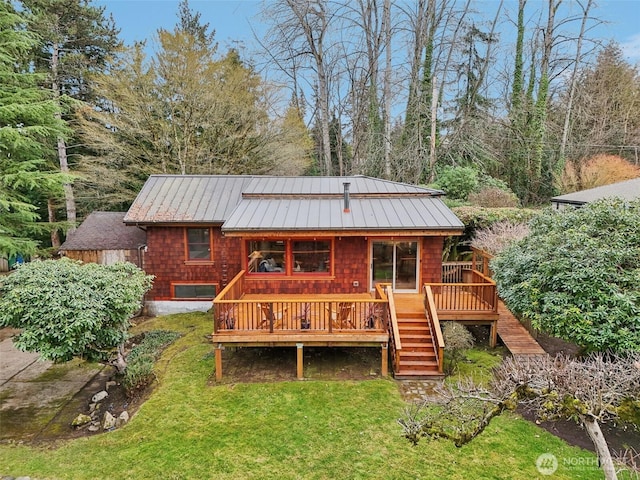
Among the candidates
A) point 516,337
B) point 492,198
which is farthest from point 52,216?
point 492,198

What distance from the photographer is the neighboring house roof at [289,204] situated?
33.9ft

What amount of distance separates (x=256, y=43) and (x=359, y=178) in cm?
1383

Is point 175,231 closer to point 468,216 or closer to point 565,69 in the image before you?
point 468,216

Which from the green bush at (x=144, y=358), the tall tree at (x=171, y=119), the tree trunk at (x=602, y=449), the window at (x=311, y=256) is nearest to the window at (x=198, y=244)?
the green bush at (x=144, y=358)

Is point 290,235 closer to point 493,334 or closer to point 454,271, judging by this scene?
point 493,334

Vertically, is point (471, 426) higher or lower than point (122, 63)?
lower

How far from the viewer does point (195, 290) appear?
13031 millimetres

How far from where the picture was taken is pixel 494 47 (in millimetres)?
21188

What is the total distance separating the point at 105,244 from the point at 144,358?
613 centimetres

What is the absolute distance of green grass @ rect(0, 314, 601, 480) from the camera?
5647 millimetres

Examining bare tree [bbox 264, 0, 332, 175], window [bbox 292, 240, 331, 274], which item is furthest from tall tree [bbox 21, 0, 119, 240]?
window [bbox 292, 240, 331, 274]

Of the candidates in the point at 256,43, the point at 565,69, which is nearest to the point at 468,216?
the point at 565,69

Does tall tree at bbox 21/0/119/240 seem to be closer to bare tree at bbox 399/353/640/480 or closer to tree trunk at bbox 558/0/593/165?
bare tree at bbox 399/353/640/480

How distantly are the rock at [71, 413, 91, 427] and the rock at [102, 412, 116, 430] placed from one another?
0.30 m
